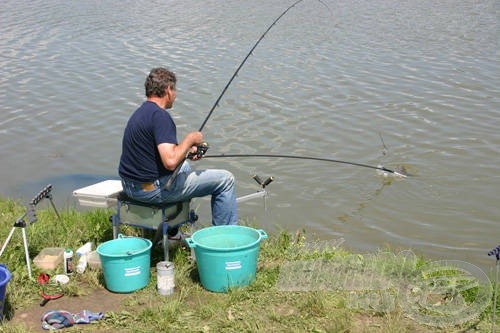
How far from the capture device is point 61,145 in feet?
28.1

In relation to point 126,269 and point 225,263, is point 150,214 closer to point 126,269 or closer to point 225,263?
point 126,269

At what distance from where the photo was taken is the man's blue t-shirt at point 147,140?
14.0 feet

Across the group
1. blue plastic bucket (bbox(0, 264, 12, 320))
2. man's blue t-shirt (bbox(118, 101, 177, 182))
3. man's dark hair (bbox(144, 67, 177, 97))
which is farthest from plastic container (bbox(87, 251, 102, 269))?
man's dark hair (bbox(144, 67, 177, 97))

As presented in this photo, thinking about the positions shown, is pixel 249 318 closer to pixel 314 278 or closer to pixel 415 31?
pixel 314 278

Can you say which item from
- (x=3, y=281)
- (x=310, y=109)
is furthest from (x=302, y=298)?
(x=310, y=109)

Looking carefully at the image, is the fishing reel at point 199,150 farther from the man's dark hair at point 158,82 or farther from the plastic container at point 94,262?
the plastic container at point 94,262

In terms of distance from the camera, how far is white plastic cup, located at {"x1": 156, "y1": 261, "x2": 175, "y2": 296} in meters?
4.15

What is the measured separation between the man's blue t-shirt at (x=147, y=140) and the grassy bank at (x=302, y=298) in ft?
2.16

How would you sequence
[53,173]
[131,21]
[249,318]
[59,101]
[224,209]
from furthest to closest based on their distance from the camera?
[131,21] → [59,101] → [53,173] → [224,209] → [249,318]

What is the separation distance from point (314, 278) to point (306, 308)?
16.7 inches

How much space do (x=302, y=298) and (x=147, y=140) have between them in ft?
4.58

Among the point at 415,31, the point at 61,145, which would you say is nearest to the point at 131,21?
the point at 415,31

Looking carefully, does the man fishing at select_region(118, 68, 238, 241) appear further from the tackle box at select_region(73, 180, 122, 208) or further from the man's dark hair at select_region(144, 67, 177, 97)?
the tackle box at select_region(73, 180, 122, 208)

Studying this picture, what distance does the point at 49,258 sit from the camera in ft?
14.8
